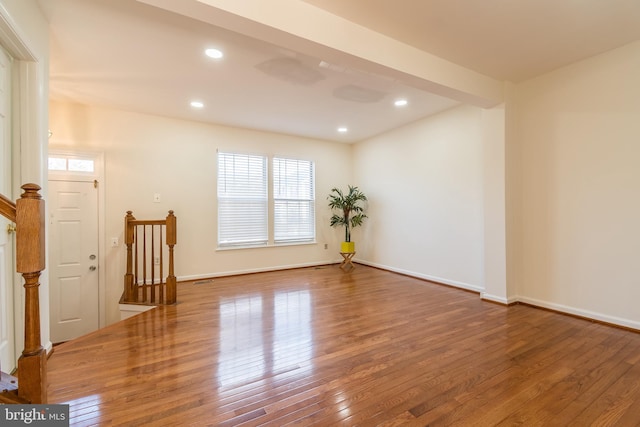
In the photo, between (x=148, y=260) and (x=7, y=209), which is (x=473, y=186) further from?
(x=148, y=260)

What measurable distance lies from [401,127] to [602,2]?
3187 mm

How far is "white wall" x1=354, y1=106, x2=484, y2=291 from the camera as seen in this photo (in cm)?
409

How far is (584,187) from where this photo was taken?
300cm

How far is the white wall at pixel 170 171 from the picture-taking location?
13.6 feet

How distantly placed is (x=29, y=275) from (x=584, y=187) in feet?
14.9

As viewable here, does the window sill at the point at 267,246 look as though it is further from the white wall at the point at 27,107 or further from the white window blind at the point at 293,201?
the white wall at the point at 27,107

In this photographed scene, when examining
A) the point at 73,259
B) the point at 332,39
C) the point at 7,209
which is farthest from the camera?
the point at 73,259

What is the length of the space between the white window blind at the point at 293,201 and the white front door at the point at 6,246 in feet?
12.7

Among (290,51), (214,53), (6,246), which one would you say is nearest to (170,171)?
(214,53)

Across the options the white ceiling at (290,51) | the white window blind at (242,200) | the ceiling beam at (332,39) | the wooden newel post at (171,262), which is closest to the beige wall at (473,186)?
the white window blind at (242,200)

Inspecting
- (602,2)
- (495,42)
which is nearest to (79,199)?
(495,42)

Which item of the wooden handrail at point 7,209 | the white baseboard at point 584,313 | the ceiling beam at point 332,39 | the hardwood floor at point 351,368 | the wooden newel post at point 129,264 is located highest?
the ceiling beam at point 332,39

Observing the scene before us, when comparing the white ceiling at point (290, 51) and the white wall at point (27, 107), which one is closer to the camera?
the white wall at point (27, 107)

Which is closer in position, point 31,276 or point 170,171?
point 31,276
